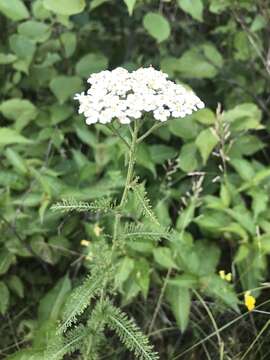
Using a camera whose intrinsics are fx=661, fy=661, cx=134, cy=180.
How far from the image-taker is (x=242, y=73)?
9.78 ft

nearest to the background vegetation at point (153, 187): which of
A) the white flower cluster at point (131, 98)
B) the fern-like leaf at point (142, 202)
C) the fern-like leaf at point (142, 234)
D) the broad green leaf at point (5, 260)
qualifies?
the broad green leaf at point (5, 260)

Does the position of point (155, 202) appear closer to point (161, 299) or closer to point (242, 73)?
point (161, 299)

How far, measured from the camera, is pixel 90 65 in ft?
8.94

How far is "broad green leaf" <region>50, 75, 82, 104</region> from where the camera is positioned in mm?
2648

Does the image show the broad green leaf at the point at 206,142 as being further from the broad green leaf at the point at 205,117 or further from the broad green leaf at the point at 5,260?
the broad green leaf at the point at 5,260

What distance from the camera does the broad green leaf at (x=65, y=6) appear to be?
2268 millimetres

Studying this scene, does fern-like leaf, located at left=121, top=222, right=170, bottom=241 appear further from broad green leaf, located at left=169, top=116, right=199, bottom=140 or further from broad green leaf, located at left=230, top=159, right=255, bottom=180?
broad green leaf, located at left=169, top=116, right=199, bottom=140

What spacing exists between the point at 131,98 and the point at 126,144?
15 centimetres

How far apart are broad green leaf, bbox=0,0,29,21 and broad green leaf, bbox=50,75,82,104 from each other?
285mm

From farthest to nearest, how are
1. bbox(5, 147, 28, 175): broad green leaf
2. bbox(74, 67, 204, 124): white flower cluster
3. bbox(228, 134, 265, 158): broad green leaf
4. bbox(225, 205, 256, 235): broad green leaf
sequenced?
1. bbox(228, 134, 265, 158): broad green leaf
2. bbox(5, 147, 28, 175): broad green leaf
3. bbox(225, 205, 256, 235): broad green leaf
4. bbox(74, 67, 204, 124): white flower cluster

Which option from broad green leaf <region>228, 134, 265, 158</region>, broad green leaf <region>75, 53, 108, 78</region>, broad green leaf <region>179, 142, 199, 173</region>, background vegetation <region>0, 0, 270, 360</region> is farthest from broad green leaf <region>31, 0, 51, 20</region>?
broad green leaf <region>228, 134, 265, 158</region>

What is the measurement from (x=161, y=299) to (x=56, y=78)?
3.33ft

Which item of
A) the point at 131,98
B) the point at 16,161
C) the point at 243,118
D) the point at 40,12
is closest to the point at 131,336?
the point at 131,98

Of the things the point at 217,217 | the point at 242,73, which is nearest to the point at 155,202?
the point at 217,217
